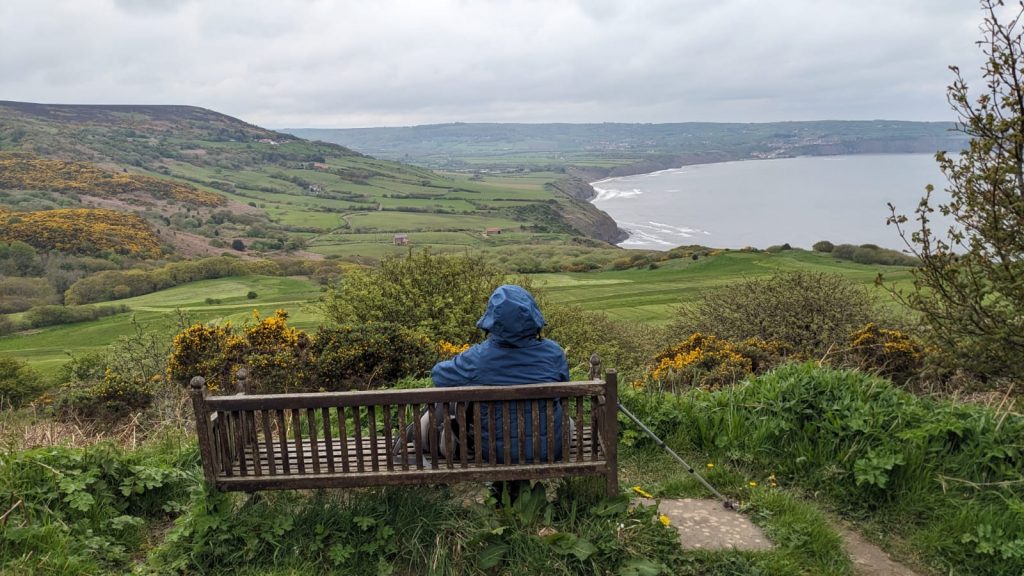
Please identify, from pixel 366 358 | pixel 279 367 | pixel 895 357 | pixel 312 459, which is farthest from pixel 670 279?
pixel 312 459

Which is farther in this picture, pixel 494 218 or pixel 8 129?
pixel 8 129

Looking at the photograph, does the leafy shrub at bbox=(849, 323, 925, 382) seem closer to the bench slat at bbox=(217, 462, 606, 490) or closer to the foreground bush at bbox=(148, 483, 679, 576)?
the foreground bush at bbox=(148, 483, 679, 576)

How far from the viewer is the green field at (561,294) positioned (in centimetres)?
3850

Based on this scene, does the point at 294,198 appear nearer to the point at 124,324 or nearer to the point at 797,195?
the point at 124,324

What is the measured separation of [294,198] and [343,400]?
478ft

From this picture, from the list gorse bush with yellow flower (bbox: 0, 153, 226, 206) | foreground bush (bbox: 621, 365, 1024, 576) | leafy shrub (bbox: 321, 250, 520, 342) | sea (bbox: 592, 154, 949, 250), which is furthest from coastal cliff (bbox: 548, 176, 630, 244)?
foreground bush (bbox: 621, 365, 1024, 576)

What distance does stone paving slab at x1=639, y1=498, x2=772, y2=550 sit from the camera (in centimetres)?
436

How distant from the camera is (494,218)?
4904 inches

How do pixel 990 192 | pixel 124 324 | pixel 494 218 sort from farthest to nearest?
1. pixel 494 218
2. pixel 124 324
3. pixel 990 192

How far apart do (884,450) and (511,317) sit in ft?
10.6

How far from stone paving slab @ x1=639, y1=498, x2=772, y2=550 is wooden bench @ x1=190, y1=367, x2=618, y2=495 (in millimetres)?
645

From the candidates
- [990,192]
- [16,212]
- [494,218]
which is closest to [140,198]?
[16,212]

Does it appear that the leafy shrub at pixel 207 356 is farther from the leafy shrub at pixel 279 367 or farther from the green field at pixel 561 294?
the green field at pixel 561 294

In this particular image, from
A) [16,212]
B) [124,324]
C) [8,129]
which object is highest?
[8,129]
